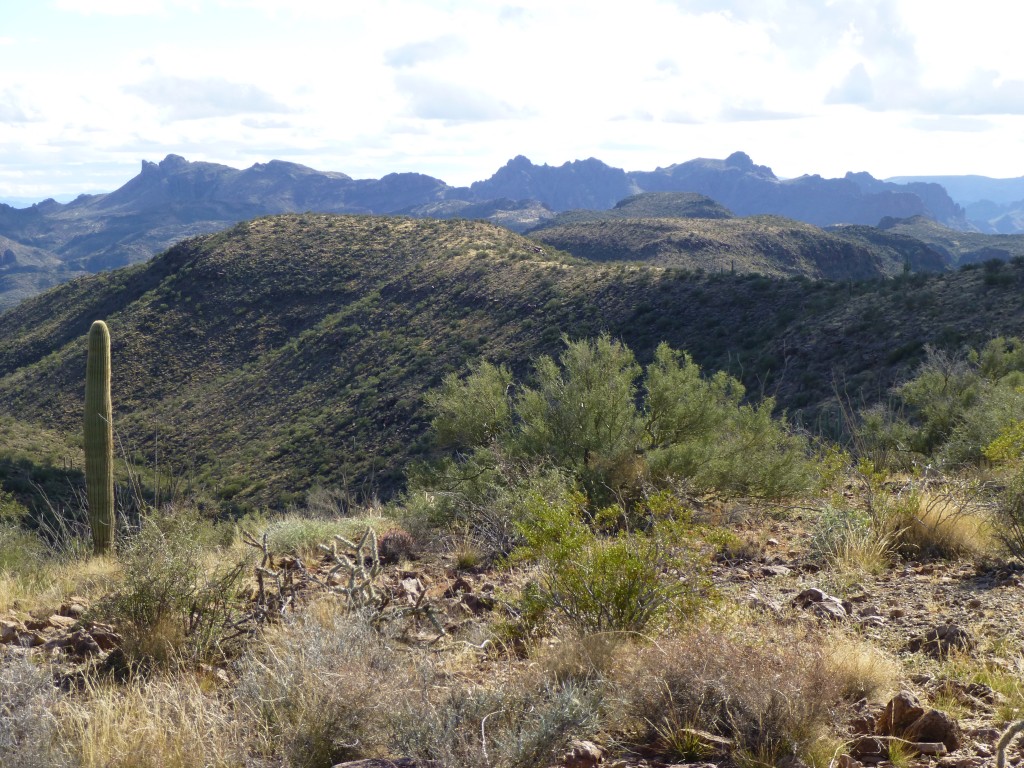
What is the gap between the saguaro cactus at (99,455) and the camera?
921cm

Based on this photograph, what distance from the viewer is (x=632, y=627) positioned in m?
3.96

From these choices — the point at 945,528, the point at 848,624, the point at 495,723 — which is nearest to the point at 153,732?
the point at 495,723

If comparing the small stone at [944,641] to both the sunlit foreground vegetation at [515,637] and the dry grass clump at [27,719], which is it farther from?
the dry grass clump at [27,719]

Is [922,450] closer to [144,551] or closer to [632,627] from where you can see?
[632,627]

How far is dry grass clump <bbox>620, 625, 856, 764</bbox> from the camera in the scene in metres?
3.04

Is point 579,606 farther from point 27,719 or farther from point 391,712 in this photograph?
point 27,719

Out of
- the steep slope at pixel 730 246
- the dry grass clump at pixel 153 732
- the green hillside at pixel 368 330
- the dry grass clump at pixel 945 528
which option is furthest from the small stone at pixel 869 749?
the steep slope at pixel 730 246

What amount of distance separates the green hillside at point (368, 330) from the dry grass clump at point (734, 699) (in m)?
14.4

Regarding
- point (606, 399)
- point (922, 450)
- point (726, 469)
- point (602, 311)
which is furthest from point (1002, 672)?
point (602, 311)

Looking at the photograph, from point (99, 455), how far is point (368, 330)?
32389mm

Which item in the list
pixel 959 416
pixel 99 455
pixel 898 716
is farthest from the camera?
pixel 959 416

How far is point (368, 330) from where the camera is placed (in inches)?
1649

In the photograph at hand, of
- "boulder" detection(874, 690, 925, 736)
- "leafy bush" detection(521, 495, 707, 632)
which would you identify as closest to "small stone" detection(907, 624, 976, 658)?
"boulder" detection(874, 690, 925, 736)

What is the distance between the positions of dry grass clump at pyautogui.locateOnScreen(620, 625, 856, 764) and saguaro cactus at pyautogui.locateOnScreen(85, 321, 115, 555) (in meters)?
7.43
